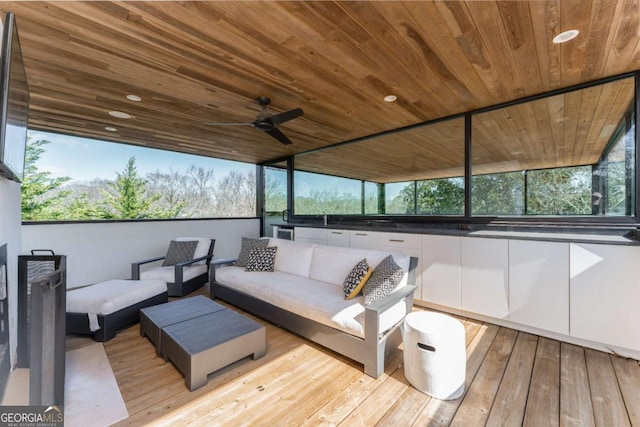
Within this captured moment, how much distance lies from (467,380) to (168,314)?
104 inches

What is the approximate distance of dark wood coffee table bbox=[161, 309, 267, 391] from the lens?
6.46 ft

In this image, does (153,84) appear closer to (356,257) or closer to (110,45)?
(110,45)

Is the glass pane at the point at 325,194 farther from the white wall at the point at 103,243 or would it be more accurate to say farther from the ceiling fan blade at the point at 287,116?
the ceiling fan blade at the point at 287,116

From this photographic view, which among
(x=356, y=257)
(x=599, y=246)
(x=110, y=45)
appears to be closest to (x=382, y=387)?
(x=356, y=257)

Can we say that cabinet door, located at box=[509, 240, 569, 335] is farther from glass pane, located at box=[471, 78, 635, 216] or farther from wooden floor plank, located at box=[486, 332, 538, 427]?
glass pane, located at box=[471, 78, 635, 216]

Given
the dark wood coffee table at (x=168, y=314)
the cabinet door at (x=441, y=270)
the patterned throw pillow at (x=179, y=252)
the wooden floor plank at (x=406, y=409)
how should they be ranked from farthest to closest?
the patterned throw pillow at (x=179, y=252)
the cabinet door at (x=441, y=270)
the dark wood coffee table at (x=168, y=314)
the wooden floor plank at (x=406, y=409)

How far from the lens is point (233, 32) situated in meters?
2.01

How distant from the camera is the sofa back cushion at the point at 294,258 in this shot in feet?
11.5

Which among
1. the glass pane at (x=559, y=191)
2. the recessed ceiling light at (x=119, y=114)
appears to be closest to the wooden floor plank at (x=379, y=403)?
the glass pane at (x=559, y=191)

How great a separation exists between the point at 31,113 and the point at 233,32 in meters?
3.52

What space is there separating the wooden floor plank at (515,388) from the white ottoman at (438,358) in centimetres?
24

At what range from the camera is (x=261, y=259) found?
3752 millimetres

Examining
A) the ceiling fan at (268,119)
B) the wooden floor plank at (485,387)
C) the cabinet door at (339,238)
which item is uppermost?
the ceiling fan at (268,119)

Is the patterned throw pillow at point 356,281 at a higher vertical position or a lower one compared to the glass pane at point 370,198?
lower
